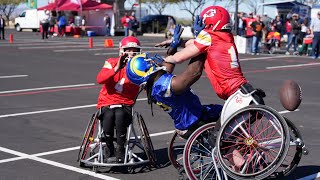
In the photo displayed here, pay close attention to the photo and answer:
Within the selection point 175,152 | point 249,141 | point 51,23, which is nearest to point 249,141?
point 249,141

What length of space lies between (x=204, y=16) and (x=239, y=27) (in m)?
26.0

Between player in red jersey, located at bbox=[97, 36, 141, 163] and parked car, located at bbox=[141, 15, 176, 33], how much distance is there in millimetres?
45747

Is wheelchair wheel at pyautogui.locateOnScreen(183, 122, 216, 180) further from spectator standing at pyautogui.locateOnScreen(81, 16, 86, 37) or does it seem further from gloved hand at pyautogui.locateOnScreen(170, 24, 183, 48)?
spectator standing at pyautogui.locateOnScreen(81, 16, 86, 37)

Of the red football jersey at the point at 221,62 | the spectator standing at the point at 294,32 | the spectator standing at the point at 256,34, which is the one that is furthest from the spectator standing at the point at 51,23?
the red football jersey at the point at 221,62

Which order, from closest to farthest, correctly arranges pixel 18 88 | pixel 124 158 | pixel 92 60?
pixel 124 158, pixel 18 88, pixel 92 60

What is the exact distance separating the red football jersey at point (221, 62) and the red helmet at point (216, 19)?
0.22ft

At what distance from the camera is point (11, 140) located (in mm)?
8141

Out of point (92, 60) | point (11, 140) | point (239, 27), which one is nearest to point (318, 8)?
point (239, 27)

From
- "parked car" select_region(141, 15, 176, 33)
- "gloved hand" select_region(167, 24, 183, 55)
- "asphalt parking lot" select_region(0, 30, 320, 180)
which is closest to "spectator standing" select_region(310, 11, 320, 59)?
"asphalt parking lot" select_region(0, 30, 320, 180)

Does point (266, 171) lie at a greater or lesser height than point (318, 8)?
lesser

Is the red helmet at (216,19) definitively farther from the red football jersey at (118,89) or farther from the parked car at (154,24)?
the parked car at (154,24)

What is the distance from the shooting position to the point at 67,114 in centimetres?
1029

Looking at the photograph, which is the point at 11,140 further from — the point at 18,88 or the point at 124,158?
the point at 18,88

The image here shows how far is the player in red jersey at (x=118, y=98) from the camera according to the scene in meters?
6.36
